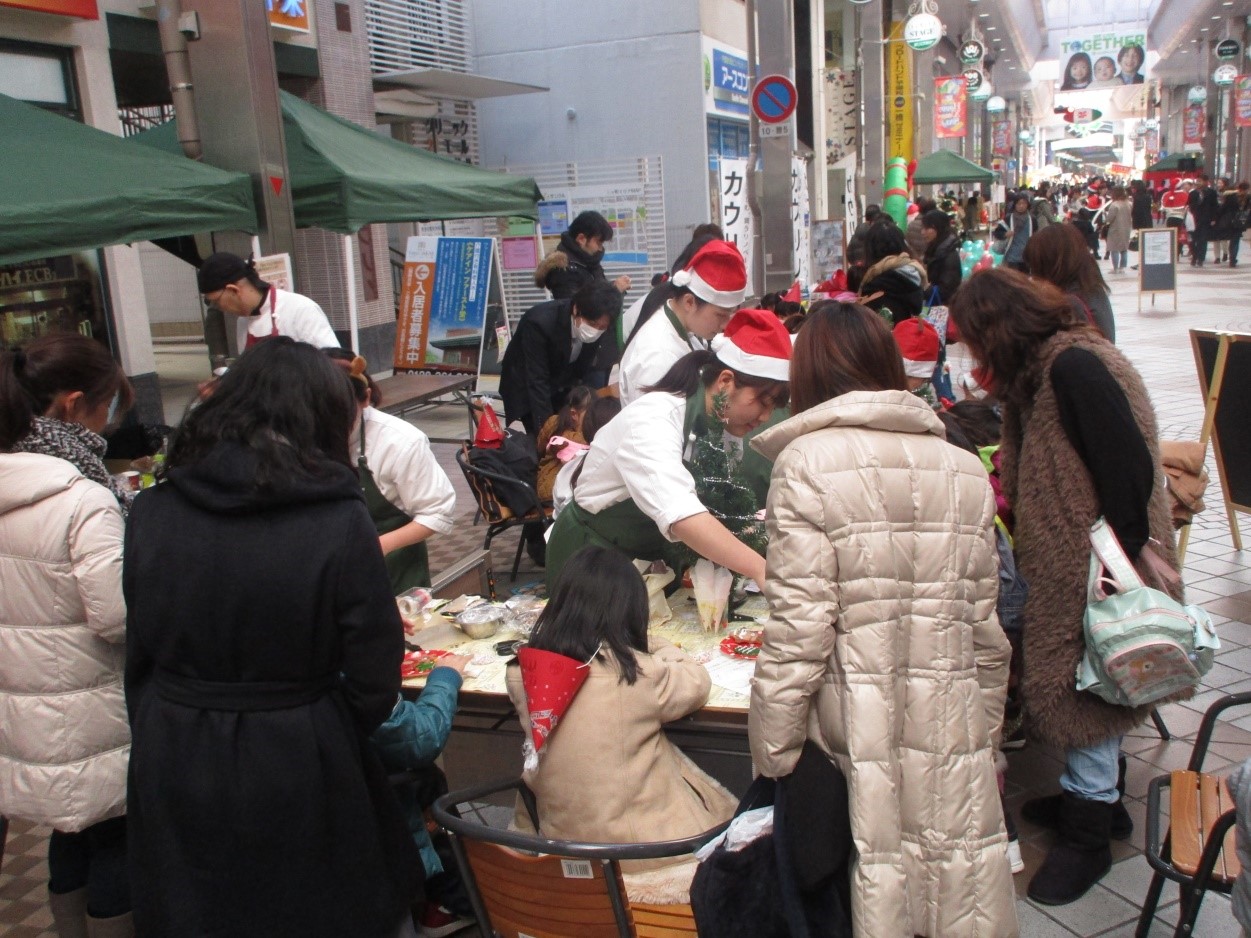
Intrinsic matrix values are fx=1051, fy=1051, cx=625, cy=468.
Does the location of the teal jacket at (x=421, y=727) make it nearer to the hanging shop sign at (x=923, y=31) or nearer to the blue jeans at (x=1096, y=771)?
the blue jeans at (x=1096, y=771)

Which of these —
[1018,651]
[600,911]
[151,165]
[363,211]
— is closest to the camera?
[600,911]

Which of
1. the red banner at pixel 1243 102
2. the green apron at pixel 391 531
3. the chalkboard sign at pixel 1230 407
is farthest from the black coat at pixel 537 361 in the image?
the red banner at pixel 1243 102

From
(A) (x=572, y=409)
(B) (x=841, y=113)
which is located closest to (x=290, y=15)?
(A) (x=572, y=409)

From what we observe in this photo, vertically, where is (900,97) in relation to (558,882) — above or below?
above

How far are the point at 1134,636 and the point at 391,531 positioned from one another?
2.31 metres

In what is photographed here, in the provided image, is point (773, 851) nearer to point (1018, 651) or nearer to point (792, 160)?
point (1018, 651)

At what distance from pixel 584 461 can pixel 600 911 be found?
1.42 m

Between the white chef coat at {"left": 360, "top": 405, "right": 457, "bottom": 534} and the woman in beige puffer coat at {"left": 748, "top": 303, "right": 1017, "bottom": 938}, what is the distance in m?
1.67

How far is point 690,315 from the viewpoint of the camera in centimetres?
434

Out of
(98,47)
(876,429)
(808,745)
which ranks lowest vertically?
(808,745)

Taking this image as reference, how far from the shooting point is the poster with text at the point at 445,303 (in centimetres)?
962

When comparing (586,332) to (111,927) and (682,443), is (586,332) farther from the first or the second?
(111,927)

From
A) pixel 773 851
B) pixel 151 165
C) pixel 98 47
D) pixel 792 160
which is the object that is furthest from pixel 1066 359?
pixel 98 47

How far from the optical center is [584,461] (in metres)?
3.30
